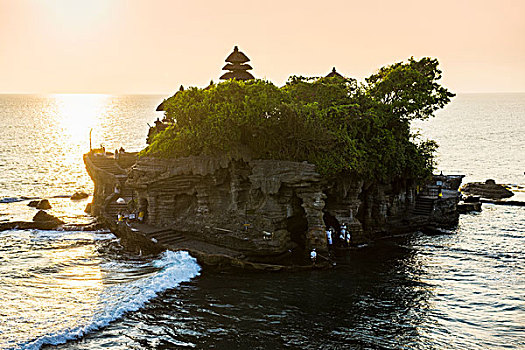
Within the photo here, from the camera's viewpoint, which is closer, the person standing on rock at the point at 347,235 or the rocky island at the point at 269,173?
the rocky island at the point at 269,173

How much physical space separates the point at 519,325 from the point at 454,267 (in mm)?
9390

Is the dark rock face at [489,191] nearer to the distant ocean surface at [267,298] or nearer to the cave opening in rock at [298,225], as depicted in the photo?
the distant ocean surface at [267,298]

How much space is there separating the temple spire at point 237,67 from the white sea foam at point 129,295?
20.1 meters

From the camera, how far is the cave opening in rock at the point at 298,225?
37.1 m

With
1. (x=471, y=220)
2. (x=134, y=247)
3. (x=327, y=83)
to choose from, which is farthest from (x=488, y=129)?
(x=134, y=247)

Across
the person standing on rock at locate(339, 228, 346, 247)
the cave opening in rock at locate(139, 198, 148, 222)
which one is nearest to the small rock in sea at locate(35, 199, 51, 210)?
the cave opening in rock at locate(139, 198, 148, 222)

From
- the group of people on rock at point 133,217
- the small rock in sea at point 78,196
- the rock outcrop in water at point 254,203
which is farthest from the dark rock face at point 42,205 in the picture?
the rock outcrop in water at point 254,203

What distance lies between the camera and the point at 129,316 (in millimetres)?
26469

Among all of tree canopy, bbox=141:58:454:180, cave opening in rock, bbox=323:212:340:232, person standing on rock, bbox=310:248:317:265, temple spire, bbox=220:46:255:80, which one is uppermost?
temple spire, bbox=220:46:255:80

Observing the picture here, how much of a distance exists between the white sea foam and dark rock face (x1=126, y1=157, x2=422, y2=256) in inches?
161

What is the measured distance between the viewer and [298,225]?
3944cm

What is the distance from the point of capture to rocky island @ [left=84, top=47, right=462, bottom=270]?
35.2 metres

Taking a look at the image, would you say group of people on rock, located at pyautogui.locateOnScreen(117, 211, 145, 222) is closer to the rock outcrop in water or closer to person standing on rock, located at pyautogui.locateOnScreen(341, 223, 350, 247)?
the rock outcrop in water

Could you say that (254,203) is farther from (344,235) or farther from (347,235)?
(347,235)
